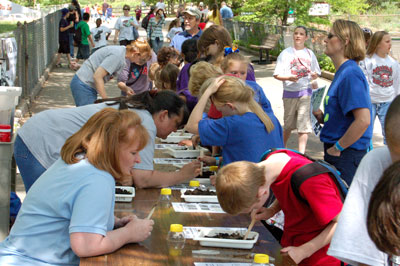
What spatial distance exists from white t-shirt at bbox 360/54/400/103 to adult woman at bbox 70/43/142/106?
327cm

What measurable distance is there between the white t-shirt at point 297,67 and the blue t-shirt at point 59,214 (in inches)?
227

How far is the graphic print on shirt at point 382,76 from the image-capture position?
7871 mm

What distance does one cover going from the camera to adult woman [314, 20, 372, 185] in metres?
4.63

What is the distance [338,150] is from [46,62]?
15233 mm

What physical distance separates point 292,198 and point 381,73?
→ 526 cm

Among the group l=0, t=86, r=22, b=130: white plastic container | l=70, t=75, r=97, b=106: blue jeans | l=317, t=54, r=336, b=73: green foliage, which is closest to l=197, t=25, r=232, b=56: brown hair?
l=70, t=75, r=97, b=106: blue jeans

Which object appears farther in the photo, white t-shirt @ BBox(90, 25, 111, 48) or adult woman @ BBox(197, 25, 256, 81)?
white t-shirt @ BBox(90, 25, 111, 48)

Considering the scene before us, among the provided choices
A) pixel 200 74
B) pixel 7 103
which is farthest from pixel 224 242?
pixel 7 103

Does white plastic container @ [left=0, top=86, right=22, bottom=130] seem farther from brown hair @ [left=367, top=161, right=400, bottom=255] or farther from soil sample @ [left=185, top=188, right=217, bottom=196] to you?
brown hair @ [left=367, top=161, right=400, bottom=255]

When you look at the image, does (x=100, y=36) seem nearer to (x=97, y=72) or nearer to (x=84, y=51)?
(x=84, y=51)

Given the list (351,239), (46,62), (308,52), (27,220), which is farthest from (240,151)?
(46,62)

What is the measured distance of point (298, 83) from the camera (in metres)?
8.38

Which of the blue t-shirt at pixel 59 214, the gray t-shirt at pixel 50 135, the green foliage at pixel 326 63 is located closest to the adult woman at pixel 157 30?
the green foliage at pixel 326 63

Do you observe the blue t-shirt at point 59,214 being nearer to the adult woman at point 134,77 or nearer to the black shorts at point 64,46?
the adult woman at point 134,77
